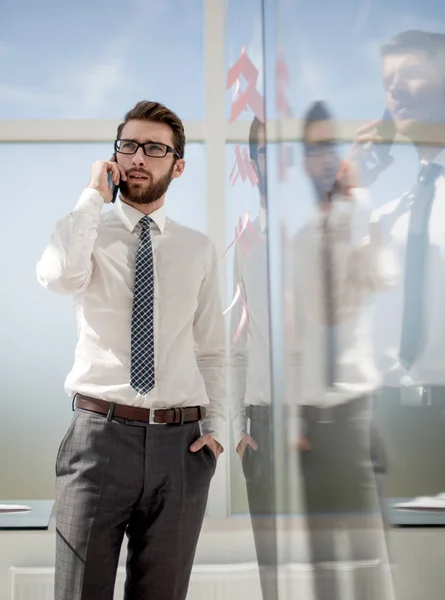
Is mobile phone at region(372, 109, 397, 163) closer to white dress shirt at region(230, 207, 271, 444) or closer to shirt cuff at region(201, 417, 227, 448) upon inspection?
white dress shirt at region(230, 207, 271, 444)

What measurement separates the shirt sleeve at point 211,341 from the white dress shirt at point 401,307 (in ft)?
3.54

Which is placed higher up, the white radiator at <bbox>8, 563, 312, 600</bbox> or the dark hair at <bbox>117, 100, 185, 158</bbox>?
the dark hair at <bbox>117, 100, 185, 158</bbox>

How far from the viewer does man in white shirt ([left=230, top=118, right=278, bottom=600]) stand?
1.42m

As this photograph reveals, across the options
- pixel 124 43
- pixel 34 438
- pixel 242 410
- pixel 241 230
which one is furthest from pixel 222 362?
pixel 124 43

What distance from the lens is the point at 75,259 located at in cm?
166

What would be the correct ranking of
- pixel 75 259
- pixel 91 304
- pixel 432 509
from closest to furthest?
pixel 432 509, pixel 75 259, pixel 91 304

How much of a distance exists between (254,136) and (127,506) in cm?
95

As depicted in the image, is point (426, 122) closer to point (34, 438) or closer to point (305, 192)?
point (305, 192)

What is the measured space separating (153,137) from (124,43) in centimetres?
86

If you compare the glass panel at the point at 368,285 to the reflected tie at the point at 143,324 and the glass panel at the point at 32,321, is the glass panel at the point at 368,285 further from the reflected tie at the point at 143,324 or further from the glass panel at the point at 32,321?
the glass panel at the point at 32,321

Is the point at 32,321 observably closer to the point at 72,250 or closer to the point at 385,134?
the point at 72,250

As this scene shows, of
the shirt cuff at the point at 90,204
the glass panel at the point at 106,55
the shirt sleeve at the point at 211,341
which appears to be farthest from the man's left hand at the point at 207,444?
the glass panel at the point at 106,55

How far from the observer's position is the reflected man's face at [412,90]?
0.79m

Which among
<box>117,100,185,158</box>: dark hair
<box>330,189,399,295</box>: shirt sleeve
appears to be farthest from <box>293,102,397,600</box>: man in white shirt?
<box>117,100,185,158</box>: dark hair
